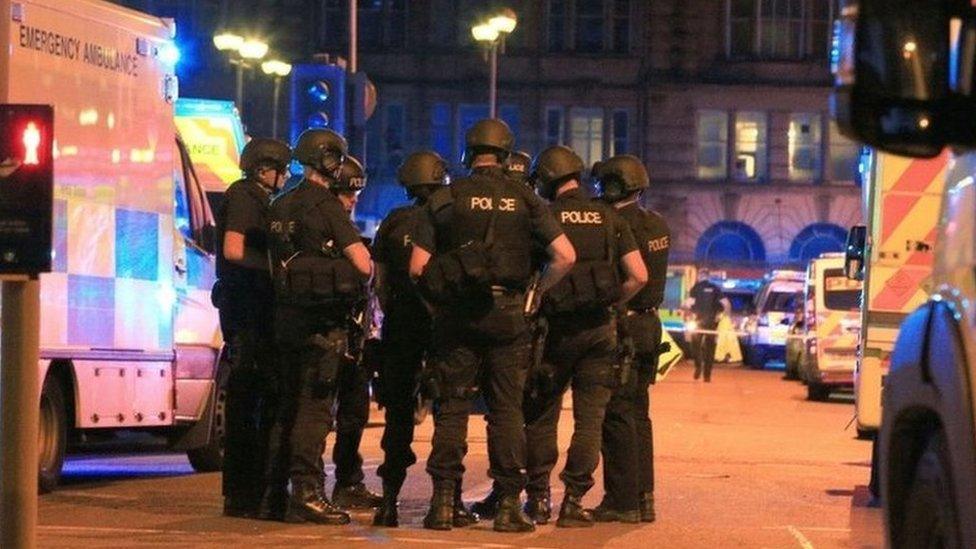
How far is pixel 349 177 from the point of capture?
11.6m

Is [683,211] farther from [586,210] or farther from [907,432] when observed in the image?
[907,432]

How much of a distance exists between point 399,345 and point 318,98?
8.44m

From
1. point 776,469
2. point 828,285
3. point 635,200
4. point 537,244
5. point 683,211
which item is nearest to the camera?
point 537,244

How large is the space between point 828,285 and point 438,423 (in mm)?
19689

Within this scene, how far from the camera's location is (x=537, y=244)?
1067cm

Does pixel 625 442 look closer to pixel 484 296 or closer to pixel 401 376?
pixel 401 376

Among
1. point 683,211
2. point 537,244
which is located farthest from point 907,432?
point 683,211

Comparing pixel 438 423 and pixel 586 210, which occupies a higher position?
pixel 586 210

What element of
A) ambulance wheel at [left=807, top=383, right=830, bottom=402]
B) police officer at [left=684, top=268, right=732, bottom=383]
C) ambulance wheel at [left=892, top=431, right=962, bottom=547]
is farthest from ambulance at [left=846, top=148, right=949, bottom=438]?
police officer at [left=684, top=268, right=732, bottom=383]

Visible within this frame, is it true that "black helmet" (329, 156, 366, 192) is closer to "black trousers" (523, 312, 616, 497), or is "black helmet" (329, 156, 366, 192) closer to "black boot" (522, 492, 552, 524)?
"black trousers" (523, 312, 616, 497)

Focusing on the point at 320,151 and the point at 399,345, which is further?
the point at 399,345

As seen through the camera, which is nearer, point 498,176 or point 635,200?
point 498,176

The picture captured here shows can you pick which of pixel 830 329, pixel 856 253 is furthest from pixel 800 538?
pixel 830 329

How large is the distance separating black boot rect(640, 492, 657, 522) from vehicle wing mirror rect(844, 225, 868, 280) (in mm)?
3144
